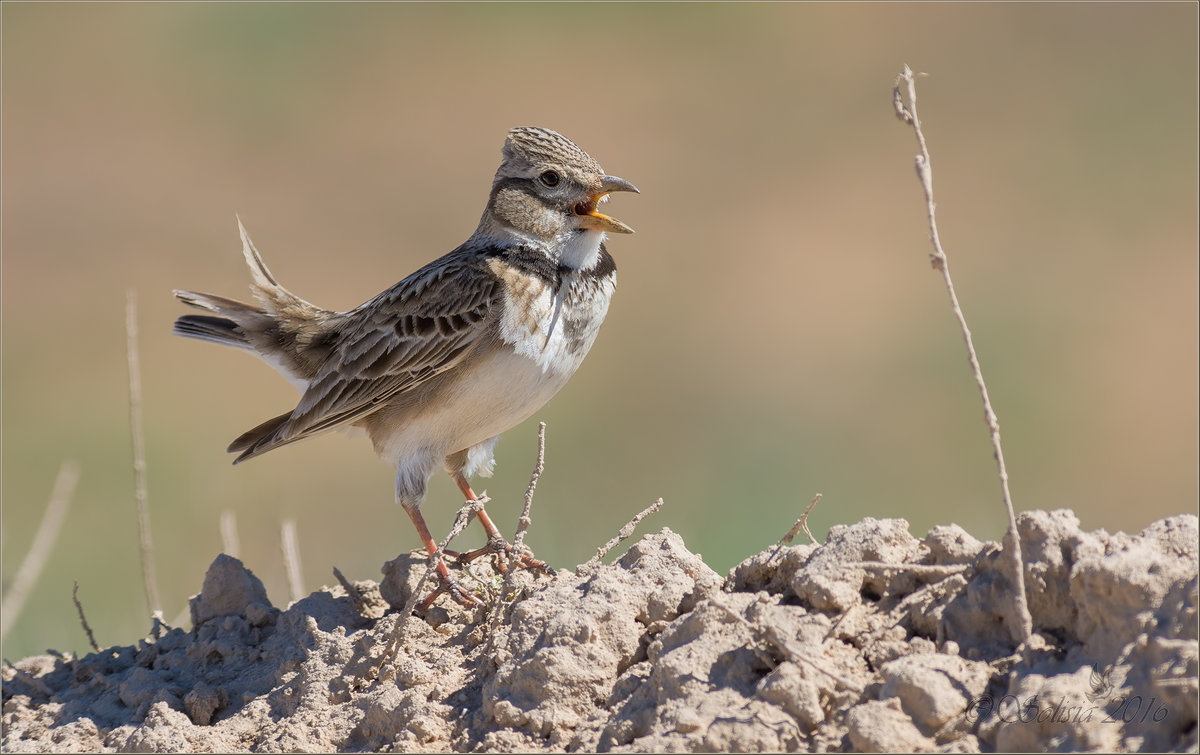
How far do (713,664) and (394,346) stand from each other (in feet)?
9.88

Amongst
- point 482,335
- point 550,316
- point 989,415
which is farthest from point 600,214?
point 989,415

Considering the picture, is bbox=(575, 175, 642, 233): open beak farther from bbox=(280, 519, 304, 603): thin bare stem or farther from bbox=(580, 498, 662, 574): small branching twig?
bbox=(280, 519, 304, 603): thin bare stem

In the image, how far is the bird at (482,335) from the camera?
5.88 m

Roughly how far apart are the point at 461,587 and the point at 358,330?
2.03 meters

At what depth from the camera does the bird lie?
588cm

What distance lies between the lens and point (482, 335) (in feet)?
19.4

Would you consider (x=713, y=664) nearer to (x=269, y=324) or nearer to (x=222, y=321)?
(x=269, y=324)

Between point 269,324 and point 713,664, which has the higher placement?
point 269,324

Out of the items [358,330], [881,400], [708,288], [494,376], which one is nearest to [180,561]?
[358,330]

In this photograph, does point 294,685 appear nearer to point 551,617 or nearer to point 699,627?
point 551,617

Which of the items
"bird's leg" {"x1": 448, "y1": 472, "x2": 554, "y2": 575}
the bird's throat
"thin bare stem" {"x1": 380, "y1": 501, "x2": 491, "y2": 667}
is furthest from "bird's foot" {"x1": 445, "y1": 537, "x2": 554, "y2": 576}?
the bird's throat

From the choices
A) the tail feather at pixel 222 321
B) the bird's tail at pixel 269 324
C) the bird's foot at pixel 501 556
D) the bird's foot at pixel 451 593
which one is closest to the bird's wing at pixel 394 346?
the bird's tail at pixel 269 324

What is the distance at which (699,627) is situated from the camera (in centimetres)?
392

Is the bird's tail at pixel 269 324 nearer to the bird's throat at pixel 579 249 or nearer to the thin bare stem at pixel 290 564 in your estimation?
the thin bare stem at pixel 290 564
